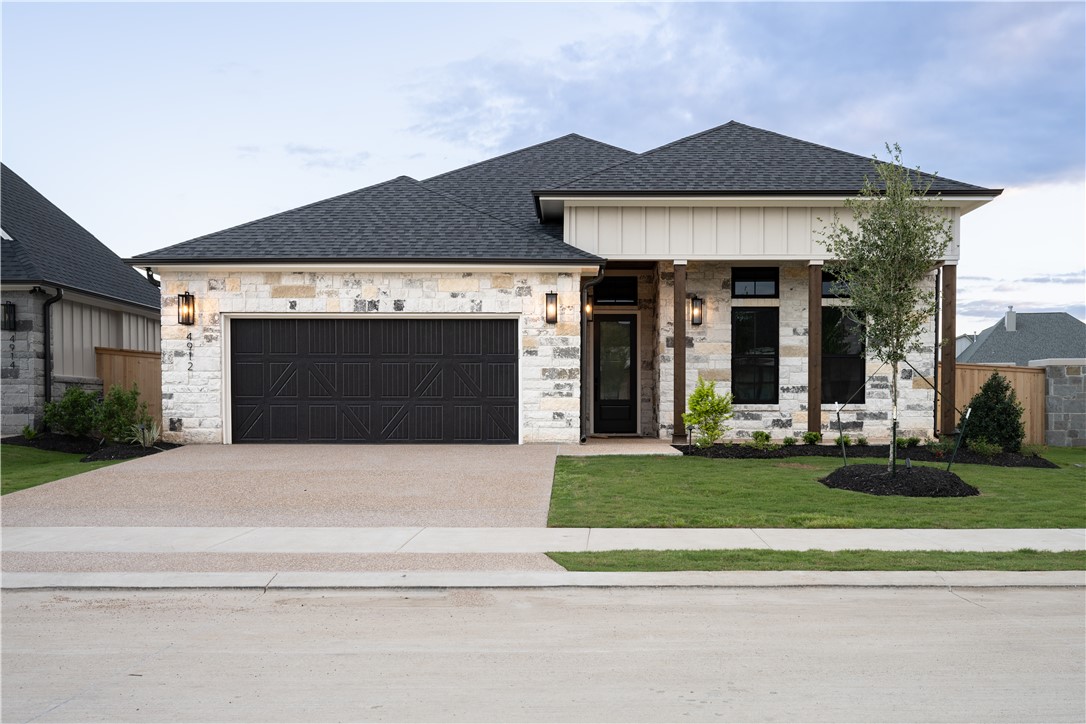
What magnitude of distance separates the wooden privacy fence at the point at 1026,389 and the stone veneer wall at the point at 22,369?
20104 mm

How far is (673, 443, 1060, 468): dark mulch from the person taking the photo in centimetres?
1399

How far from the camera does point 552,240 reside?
643 inches

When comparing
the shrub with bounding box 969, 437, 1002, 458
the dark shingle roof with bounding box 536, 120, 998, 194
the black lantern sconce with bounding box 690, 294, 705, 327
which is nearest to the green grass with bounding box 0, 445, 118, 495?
the dark shingle roof with bounding box 536, 120, 998, 194

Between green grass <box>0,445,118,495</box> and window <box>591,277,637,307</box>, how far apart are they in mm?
10493

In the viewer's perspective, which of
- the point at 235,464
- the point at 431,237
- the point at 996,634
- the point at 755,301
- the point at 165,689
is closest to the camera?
the point at 165,689

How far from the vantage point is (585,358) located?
706 inches

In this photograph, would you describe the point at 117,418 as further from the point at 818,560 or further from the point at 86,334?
the point at 818,560

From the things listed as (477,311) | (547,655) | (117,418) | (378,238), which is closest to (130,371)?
(117,418)

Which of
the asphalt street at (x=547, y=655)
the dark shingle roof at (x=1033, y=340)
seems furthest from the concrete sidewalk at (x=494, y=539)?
the dark shingle roof at (x=1033, y=340)

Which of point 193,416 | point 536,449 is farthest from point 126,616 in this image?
point 193,416

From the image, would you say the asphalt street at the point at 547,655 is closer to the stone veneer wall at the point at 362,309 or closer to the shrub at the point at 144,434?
the shrub at the point at 144,434

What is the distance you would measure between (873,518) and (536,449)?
276 inches

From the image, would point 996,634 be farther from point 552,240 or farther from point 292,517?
point 552,240

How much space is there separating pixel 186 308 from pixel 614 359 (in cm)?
919
